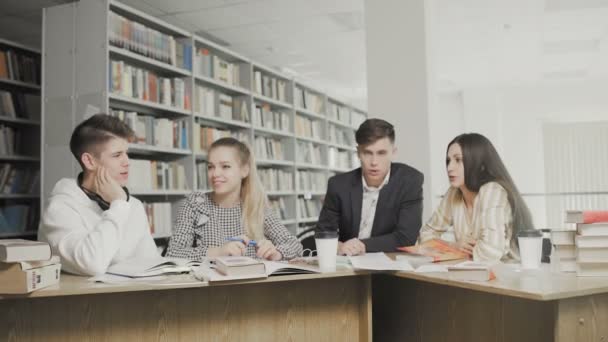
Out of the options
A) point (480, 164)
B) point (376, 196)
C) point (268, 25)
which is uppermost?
point (268, 25)

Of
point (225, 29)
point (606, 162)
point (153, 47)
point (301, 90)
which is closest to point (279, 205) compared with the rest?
point (301, 90)

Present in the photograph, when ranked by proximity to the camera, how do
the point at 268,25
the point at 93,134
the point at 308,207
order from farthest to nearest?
the point at 308,207
the point at 268,25
the point at 93,134

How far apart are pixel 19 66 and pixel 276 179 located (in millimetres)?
2875

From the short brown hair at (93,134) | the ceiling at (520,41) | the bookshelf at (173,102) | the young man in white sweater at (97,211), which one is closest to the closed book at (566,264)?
the young man in white sweater at (97,211)

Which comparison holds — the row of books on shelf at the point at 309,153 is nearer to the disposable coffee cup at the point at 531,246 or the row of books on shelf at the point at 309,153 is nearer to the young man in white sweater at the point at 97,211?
the young man in white sweater at the point at 97,211

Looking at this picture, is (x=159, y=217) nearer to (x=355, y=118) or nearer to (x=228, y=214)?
(x=228, y=214)

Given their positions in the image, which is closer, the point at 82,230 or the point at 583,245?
the point at 583,245

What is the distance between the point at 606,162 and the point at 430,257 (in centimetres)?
841

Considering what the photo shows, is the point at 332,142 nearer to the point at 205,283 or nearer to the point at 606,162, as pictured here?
the point at 606,162

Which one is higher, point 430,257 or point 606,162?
point 606,162

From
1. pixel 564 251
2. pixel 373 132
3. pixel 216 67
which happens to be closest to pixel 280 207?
pixel 216 67

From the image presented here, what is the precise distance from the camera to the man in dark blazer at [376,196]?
2.52 m

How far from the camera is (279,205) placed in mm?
6355

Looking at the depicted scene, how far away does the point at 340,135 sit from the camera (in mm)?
8156
